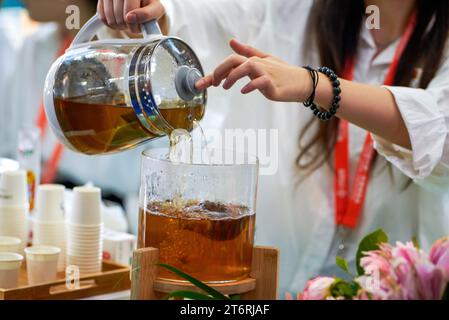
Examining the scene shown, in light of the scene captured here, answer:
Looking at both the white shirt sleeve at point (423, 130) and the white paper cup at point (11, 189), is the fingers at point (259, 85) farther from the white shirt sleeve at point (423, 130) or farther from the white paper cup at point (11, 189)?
the white paper cup at point (11, 189)

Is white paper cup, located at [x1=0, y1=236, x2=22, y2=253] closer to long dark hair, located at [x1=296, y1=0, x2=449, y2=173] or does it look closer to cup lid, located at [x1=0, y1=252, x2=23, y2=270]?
cup lid, located at [x1=0, y1=252, x2=23, y2=270]

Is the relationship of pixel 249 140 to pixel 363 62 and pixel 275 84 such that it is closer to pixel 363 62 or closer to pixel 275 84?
pixel 363 62

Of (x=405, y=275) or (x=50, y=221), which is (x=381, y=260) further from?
(x=50, y=221)

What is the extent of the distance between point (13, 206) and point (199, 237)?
0.58m

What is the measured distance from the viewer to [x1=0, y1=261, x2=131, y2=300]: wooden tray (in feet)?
3.85

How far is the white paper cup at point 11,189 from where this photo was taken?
1.34 meters

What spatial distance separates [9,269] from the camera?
1158mm

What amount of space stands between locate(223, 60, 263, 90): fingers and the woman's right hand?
0.62ft

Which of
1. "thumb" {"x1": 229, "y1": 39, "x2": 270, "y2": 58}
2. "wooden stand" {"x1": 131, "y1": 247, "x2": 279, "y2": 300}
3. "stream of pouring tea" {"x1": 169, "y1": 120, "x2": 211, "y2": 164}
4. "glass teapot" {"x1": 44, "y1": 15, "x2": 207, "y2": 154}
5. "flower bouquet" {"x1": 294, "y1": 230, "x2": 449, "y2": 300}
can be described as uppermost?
"thumb" {"x1": 229, "y1": 39, "x2": 270, "y2": 58}

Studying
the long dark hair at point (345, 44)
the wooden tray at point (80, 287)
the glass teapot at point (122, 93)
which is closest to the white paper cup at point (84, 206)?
the wooden tray at point (80, 287)

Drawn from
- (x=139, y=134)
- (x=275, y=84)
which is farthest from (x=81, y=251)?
(x=275, y=84)

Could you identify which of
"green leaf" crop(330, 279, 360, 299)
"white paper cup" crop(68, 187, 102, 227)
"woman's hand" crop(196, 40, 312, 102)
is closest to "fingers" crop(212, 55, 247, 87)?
"woman's hand" crop(196, 40, 312, 102)

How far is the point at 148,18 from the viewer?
107 centimetres

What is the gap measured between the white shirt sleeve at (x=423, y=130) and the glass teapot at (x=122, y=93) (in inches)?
15.2
